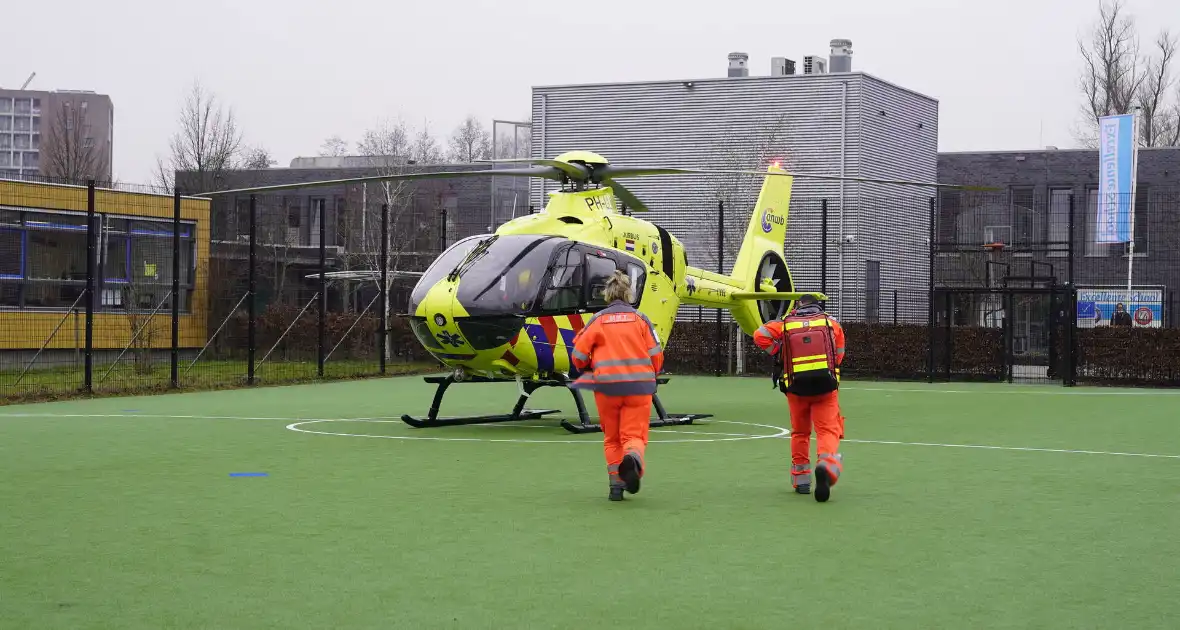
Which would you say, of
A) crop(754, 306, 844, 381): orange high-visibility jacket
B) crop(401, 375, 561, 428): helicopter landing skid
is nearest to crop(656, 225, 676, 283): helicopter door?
crop(401, 375, 561, 428): helicopter landing skid

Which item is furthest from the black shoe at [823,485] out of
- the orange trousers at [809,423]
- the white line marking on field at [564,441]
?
the white line marking on field at [564,441]

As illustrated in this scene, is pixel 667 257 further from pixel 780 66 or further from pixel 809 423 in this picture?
pixel 780 66

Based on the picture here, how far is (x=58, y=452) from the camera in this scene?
1220 cm

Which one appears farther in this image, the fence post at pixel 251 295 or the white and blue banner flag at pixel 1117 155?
the white and blue banner flag at pixel 1117 155

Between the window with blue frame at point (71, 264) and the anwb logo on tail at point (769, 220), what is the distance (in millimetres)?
12821

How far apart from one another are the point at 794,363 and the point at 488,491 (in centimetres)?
258

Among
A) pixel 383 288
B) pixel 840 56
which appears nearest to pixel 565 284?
pixel 383 288

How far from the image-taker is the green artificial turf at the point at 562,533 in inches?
234

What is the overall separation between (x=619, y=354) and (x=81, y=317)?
19665 millimetres

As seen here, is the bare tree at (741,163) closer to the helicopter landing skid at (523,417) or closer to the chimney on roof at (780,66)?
the chimney on roof at (780,66)

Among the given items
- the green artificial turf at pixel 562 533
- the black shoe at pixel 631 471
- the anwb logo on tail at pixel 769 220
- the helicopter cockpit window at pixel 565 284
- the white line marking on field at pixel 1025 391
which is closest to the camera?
the green artificial turf at pixel 562 533

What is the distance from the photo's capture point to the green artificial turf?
5949 mm

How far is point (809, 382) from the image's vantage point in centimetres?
967

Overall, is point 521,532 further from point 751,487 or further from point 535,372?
point 535,372
